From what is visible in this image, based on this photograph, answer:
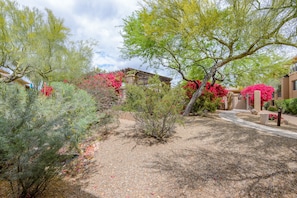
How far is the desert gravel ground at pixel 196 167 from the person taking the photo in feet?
11.0

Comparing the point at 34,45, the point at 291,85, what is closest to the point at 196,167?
the point at 34,45

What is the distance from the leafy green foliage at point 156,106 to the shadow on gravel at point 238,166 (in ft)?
3.14

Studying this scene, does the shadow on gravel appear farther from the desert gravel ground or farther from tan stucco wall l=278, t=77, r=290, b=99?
tan stucco wall l=278, t=77, r=290, b=99

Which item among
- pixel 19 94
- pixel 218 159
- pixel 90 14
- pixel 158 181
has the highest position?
pixel 90 14

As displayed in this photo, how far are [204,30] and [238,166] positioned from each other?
6452 millimetres

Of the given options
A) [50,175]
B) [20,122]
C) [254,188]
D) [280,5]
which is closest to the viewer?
[20,122]

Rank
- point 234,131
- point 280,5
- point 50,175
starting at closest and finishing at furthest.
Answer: point 50,175 → point 280,5 → point 234,131

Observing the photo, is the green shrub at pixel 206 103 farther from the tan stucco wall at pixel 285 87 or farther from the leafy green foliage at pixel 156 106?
the tan stucco wall at pixel 285 87

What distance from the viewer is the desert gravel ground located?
335 cm

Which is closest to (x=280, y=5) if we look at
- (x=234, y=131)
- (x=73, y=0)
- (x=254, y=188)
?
(x=234, y=131)

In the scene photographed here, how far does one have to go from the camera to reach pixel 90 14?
31.0 ft

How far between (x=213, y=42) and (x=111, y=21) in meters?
6.69

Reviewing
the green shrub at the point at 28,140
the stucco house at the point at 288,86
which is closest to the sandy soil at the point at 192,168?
the green shrub at the point at 28,140

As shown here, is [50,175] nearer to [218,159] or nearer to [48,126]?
[48,126]
